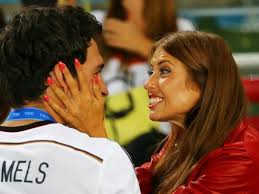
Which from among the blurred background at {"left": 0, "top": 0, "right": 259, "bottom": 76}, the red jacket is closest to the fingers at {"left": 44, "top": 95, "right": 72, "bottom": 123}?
the red jacket

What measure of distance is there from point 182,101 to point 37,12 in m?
0.65

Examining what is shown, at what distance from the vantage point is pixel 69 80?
1.69m

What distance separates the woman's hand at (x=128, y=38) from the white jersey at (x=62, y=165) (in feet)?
5.16

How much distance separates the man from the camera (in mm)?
1572

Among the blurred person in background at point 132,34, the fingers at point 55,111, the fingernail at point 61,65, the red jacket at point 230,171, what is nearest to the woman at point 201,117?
the red jacket at point 230,171

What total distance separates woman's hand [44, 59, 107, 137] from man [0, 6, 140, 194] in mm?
18

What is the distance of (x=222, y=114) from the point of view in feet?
6.97

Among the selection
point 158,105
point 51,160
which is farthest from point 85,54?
point 158,105

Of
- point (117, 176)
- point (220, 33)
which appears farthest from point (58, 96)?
point (220, 33)

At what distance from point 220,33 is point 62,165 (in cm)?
372

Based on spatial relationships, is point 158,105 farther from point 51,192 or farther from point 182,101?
point 51,192

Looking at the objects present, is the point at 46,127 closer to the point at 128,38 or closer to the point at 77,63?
the point at 77,63

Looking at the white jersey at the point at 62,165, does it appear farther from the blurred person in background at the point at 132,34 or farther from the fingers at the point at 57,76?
the blurred person in background at the point at 132,34

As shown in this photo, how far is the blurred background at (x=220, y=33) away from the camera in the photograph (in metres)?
2.99
